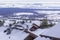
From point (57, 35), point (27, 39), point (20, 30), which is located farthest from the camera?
point (20, 30)

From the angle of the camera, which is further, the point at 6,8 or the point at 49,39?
the point at 6,8

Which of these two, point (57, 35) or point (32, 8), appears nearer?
point (57, 35)

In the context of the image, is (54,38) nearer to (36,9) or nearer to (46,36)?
(46,36)

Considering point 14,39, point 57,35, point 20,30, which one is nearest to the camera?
point 57,35

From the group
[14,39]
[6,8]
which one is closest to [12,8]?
[6,8]

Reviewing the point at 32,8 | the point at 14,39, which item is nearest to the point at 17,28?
the point at 14,39

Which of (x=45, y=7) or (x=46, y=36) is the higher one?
(x=46, y=36)

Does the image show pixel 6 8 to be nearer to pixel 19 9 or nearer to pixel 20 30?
pixel 19 9

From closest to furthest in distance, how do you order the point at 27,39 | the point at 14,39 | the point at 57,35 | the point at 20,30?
1. the point at 57,35
2. the point at 27,39
3. the point at 14,39
4. the point at 20,30

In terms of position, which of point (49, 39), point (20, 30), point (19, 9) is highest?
point (49, 39)
